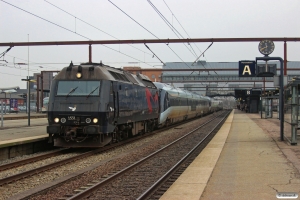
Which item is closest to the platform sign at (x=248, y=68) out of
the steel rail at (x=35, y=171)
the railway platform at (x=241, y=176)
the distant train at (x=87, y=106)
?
the railway platform at (x=241, y=176)

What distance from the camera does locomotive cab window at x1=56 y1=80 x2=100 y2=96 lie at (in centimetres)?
1325

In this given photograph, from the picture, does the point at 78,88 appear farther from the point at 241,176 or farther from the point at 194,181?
the point at 241,176

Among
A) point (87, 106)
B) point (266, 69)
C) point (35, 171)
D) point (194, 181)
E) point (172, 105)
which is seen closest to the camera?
point (194, 181)

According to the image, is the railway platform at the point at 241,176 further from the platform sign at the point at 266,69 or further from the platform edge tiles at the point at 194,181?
the platform sign at the point at 266,69

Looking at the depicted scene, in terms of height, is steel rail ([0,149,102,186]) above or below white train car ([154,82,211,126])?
below

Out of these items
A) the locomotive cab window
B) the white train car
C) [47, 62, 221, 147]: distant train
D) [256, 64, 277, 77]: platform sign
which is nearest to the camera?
[47, 62, 221, 147]: distant train

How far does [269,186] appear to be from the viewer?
7359 millimetres

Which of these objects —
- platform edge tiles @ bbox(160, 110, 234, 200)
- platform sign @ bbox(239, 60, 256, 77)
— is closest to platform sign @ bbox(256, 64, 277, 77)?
platform sign @ bbox(239, 60, 256, 77)

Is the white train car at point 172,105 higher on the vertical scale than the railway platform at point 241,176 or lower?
higher

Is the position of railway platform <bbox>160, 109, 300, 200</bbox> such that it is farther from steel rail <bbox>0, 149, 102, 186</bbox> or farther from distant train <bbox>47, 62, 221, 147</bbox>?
steel rail <bbox>0, 149, 102, 186</bbox>

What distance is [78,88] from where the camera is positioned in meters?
13.4

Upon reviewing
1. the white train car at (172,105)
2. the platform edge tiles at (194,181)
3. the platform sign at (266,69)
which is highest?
the platform sign at (266,69)

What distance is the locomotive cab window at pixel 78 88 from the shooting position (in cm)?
1325

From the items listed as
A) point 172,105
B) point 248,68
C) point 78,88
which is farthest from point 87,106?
point 172,105
